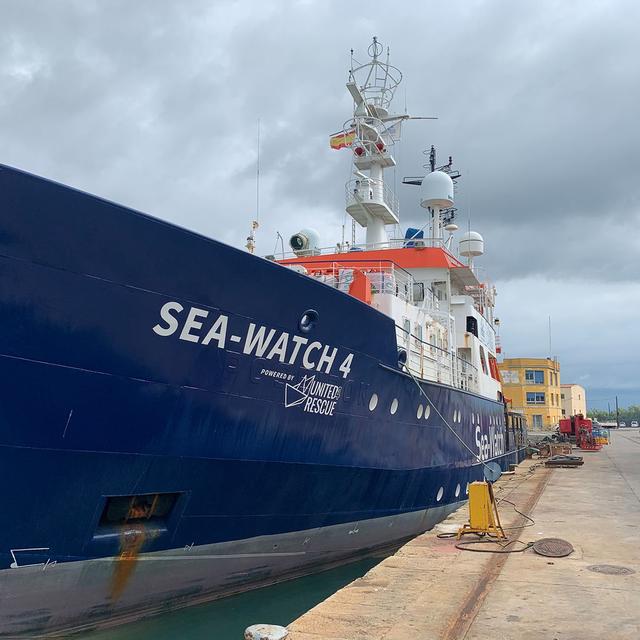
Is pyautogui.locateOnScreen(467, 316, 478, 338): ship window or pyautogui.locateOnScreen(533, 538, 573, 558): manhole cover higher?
pyautogui.locateOnScreen(467, 316, 478, 338): ship window

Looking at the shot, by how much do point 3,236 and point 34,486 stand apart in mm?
2292

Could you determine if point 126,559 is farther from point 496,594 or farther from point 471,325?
point 471,325

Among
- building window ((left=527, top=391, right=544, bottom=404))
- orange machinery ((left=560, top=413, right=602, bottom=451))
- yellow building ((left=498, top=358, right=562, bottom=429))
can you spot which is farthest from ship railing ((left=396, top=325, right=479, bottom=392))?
building window ((left=527, top=391, right=544, bottom=404))

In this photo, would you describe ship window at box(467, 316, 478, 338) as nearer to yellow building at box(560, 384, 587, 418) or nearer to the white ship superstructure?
the white ship superstructure

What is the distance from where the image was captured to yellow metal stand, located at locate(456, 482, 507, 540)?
8.60 metres

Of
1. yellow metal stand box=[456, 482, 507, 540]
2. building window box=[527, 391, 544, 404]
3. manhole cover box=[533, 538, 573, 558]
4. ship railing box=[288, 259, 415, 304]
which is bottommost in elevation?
manhole cover box=[533, 538, 573, 558]

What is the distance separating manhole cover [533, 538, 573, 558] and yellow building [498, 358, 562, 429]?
172 ft

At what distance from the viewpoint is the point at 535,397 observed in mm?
59781

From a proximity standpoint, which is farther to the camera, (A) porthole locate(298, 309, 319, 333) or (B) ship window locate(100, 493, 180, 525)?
(A) porthole locate(298, 309, 319, 333)

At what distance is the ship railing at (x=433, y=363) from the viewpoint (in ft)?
35.3

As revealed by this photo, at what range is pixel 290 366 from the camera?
736 centimetres

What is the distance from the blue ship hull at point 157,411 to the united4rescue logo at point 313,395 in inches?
1.0

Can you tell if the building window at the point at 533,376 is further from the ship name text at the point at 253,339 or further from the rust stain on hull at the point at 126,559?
the rust stain on hull at the point at 126,559

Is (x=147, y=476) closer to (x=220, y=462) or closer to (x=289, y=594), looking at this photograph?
(x=220, y=462)
